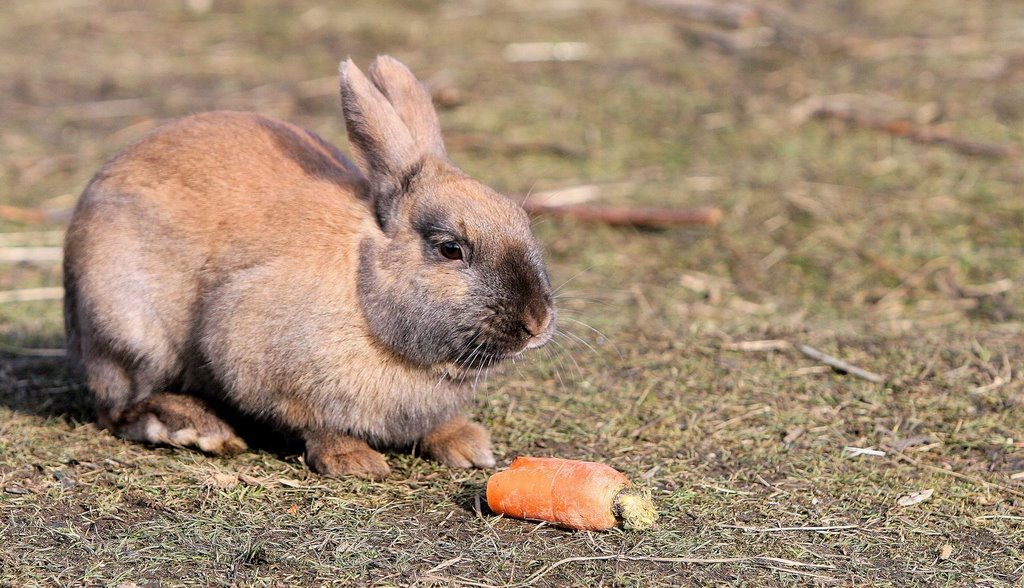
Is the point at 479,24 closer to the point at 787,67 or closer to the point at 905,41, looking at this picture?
the point at 787,67

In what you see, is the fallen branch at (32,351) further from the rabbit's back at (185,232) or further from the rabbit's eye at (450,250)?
the rabbit's eye at (450,250)

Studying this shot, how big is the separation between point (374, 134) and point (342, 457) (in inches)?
47.0

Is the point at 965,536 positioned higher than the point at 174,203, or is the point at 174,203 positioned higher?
the point at 174,203

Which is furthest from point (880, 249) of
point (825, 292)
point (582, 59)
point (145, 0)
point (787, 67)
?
point (145, 0)

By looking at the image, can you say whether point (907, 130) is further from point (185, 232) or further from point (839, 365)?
point (185, 232)

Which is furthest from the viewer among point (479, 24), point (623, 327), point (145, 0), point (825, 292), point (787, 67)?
point (145, 0)

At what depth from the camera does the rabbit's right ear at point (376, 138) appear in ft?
14.3

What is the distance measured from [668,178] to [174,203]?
14.6 feet

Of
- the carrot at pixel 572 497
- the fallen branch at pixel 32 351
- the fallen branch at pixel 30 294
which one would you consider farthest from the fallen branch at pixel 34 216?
the carrot at pixel 572 497

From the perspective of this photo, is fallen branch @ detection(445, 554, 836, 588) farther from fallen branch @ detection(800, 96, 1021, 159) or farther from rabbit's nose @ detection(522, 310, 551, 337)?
fallen branch @ detection(800, 96, 1021, 159)

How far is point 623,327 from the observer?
235 inches

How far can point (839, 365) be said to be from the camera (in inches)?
211

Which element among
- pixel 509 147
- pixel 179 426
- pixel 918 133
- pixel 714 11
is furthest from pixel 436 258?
pixel 714 11

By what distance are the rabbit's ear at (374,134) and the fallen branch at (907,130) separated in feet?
17.6
